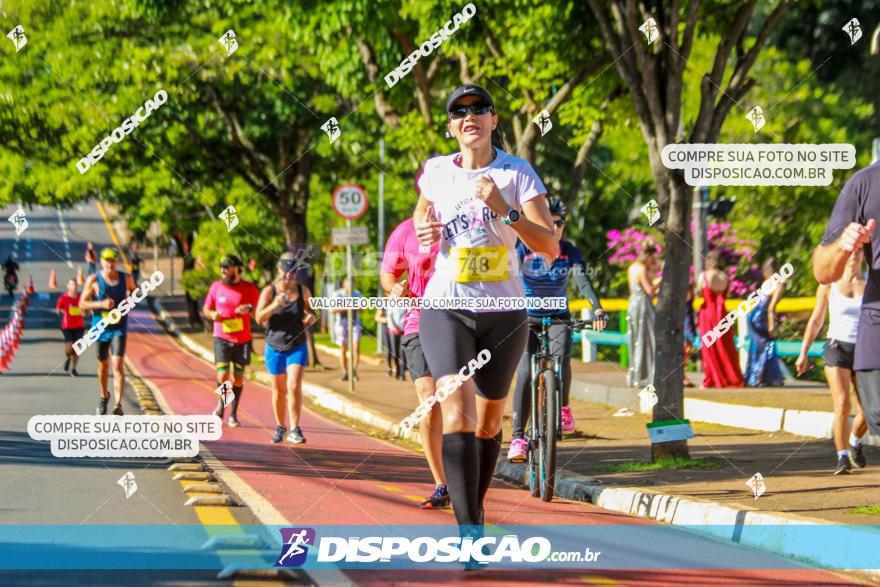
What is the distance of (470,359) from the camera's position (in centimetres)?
642

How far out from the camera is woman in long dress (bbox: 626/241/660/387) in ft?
57.4

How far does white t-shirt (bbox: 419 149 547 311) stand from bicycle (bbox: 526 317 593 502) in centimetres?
282

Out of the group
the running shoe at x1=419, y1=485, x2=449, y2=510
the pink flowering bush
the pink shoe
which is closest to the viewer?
the running shoe at x1=419, y1=485, x2=449, y2=510

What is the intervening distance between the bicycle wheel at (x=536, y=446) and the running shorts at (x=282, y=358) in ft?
14.8
